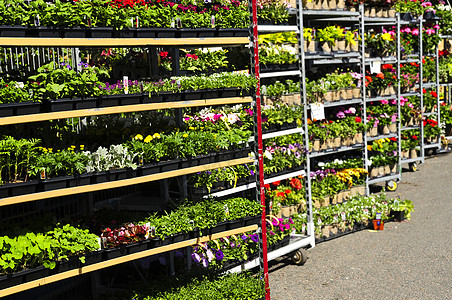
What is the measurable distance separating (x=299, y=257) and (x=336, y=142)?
2.61 m

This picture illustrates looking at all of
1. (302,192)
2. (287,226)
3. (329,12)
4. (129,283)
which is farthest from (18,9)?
(329,12)

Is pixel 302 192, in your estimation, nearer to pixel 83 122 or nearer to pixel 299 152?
pixel 299 152

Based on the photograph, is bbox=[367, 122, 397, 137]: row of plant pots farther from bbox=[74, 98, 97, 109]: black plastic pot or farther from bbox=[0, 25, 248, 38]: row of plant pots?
bbox=[74, 98, 97, 109]: black plastic pot

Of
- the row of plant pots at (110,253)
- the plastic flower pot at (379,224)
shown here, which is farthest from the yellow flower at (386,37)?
the row of plant pots at (110,253)

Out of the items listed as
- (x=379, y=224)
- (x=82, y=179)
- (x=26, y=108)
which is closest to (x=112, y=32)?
(x=26, y=108)

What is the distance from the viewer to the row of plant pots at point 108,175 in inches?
179

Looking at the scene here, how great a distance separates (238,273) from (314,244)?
7.12 feet

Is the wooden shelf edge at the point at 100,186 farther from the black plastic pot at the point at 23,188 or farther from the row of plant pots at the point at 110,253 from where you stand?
the row of plant pots at the point at 110,253

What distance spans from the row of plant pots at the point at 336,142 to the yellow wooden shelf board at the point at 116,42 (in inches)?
155

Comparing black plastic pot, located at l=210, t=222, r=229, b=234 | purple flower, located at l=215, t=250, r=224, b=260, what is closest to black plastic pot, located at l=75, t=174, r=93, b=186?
black plastic pot, located at l=210, t=222, r=229, b=234

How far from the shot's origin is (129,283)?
21.7 feet

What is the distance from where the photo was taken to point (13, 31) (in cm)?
452

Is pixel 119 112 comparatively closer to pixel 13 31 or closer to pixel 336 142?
pixel 13 31

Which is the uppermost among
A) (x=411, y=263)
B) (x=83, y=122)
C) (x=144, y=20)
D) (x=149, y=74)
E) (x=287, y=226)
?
(x=144, y=20)
